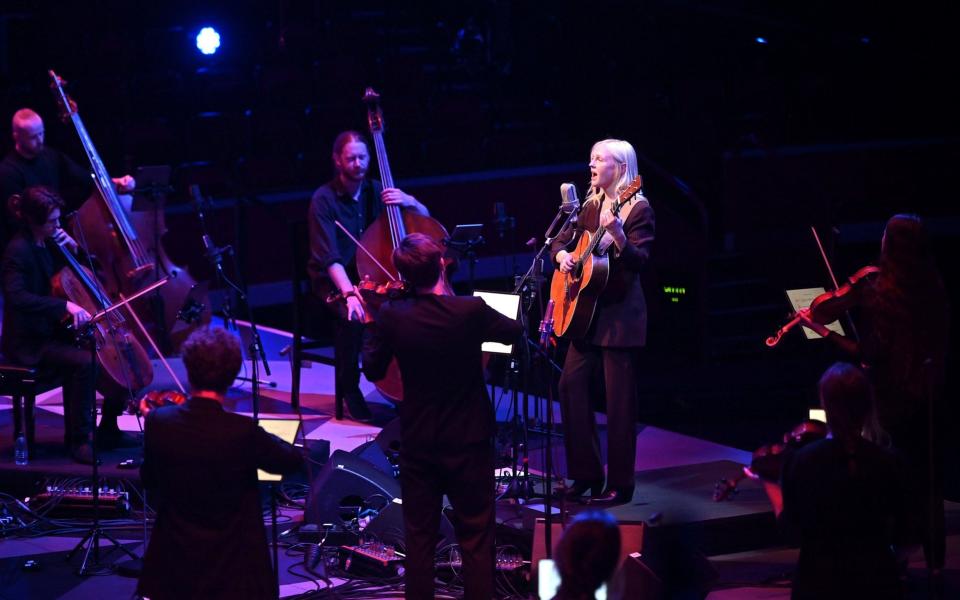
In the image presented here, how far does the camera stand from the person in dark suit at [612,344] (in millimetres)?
5379

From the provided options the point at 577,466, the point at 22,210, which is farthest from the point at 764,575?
the point at 22,210

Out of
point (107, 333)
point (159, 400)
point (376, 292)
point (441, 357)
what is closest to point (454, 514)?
point (441, 357)

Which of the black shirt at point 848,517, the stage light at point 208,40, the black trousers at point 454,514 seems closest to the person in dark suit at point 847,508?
the black shirt at point 848,517

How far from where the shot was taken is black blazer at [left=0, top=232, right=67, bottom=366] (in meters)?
6.02

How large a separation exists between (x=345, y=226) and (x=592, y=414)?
216 centimetres

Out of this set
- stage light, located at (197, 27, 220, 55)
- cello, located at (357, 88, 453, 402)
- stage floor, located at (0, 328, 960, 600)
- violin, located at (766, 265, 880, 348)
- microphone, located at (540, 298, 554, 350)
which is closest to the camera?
violin, located at (766, 265, 880, 348)

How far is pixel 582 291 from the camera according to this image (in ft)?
17.7

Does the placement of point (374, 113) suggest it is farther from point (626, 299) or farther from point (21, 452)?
point (21, 452)

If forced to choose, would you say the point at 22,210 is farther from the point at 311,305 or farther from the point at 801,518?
the point at 801,518

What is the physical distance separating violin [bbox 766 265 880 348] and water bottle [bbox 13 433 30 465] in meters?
3.73

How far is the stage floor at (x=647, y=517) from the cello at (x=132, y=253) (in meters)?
0.74

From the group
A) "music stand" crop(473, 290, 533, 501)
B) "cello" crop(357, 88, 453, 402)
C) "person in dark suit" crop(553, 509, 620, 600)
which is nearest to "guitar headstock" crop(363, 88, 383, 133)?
"cello" crop(357, 88, 453, 402)

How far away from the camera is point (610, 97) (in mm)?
12156

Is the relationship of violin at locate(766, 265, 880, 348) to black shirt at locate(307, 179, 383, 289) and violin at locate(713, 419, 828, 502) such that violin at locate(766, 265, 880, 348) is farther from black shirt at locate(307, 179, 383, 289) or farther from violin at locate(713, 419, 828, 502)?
black shirt at locate(307, 179, 383, 289)
